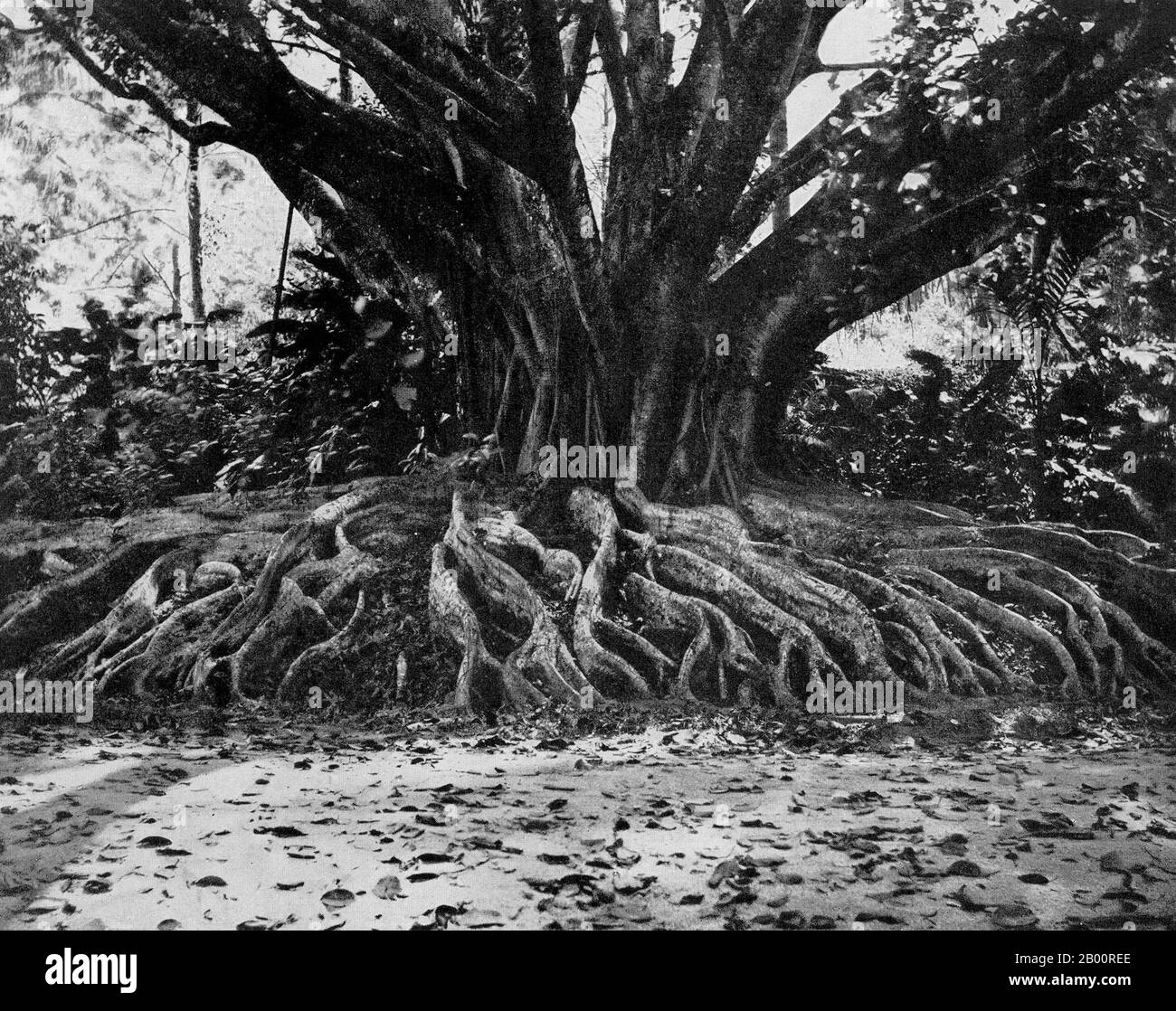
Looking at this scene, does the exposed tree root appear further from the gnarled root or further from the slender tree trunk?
the slender tree trunk

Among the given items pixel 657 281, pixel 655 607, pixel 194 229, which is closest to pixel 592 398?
pixel 657 281

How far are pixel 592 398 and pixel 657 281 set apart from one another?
73cm

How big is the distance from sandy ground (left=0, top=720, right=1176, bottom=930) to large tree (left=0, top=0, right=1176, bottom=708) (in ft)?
1.50

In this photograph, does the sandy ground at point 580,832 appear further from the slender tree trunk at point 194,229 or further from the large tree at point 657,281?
the slender tree trunk at point 194,229

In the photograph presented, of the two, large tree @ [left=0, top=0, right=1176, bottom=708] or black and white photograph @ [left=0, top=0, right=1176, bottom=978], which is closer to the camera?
black and white photograph @ [left=0, top=0, right=1176, bottom=978]

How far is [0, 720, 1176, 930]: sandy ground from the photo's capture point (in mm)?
3490

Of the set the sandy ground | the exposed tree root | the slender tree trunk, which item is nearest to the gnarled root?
the exposed tree root

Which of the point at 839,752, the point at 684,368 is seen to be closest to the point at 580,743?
the point at 839,752

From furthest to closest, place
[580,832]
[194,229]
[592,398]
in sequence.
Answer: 1. [592,398]
2. [194,229]
3. [580,832]

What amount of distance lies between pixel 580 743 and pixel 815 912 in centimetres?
146

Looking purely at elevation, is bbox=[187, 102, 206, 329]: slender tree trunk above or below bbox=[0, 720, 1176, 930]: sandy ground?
above

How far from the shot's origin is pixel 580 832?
3.82m

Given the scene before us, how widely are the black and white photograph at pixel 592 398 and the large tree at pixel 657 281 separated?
0.07 ft

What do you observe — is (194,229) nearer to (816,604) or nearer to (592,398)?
(592,398)
